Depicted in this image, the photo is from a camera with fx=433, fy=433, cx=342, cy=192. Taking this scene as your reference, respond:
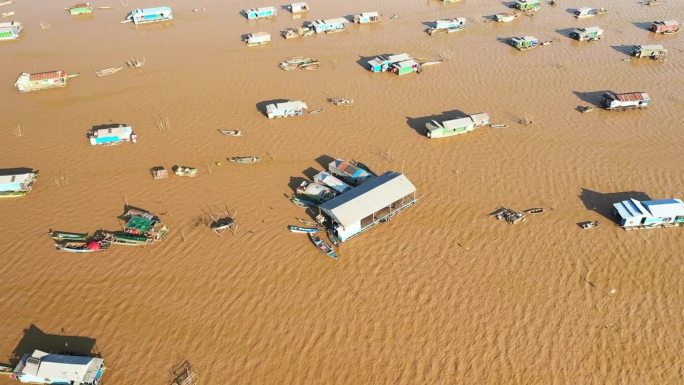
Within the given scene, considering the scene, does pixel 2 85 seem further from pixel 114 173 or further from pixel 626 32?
pixel 626 32

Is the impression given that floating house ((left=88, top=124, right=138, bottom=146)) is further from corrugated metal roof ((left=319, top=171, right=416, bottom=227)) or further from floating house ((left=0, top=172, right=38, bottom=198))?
corrugated metal roof ((left=319, top=171, right=416, bottom=227))

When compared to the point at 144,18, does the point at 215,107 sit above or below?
below

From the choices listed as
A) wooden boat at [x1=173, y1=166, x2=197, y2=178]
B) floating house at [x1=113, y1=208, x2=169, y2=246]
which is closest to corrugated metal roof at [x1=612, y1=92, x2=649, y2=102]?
wooden boat at [x1=173, y1=166, x2=197, y2=178]

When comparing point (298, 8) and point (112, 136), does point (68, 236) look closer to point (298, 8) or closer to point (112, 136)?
point (112, 136)

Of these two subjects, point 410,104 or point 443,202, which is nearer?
point 443,202

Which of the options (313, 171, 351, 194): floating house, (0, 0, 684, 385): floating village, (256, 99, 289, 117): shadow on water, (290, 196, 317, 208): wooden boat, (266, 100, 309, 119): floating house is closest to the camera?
(0, 0, 684, 385): floating village

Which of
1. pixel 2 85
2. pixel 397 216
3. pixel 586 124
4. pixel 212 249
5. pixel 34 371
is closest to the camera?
pixel 34 371

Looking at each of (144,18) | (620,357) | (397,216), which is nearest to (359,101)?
(397,216)
